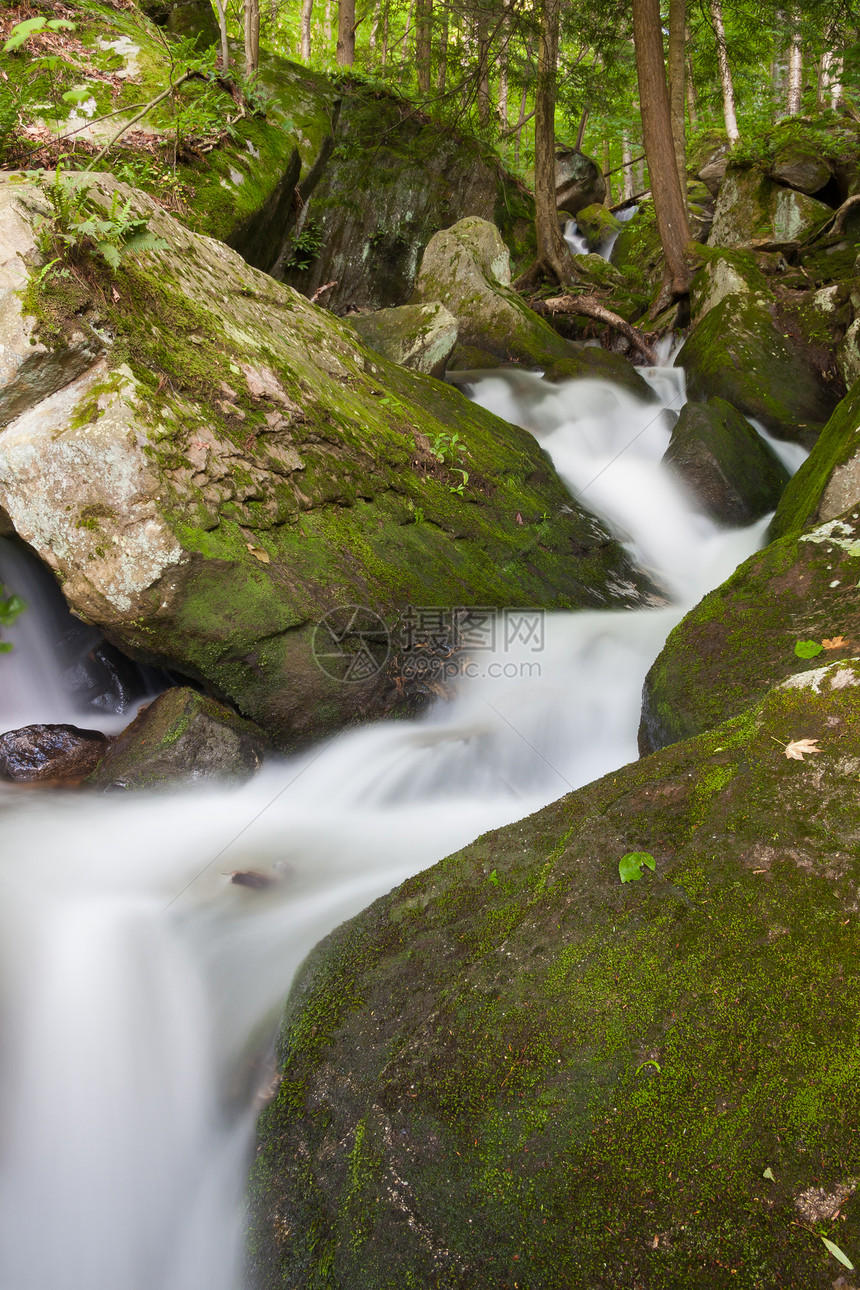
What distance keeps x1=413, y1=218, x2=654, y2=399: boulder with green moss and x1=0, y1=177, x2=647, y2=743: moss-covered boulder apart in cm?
466

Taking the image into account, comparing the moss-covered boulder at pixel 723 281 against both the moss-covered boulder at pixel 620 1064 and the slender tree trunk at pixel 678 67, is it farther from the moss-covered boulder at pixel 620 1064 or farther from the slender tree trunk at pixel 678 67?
the moss-covered boulder at pixel 620 1064

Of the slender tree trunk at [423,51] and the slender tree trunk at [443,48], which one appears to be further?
the slender tree trunk at [423,51]

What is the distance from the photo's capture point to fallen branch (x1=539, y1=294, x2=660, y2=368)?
11.0m

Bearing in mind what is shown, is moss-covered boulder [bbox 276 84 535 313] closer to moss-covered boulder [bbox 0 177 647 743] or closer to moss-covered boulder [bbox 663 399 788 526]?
moss-covered boulder [bbox 0 177 647 743]

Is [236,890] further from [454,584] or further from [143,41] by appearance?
[143,41]

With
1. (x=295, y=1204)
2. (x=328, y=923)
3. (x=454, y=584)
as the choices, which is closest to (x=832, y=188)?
(x=454, y=584)

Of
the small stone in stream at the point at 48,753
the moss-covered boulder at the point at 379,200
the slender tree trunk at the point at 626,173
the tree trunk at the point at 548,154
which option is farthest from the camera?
the slender tree trunk at the point at 626,173

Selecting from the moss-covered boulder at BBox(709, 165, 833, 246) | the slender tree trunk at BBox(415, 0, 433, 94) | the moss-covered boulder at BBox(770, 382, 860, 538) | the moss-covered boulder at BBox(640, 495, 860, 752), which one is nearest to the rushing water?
the moss-covered boulder at BBox(640, 495, 860, 752)

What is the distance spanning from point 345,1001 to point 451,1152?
2.14 ft

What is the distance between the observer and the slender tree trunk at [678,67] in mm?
12156

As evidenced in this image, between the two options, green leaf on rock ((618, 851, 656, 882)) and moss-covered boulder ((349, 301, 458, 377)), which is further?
moss-covered boulder ((349, 301, 458, 377))

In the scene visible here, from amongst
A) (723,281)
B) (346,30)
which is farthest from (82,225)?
(346,30)

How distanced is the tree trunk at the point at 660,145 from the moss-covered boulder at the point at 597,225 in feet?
23.6

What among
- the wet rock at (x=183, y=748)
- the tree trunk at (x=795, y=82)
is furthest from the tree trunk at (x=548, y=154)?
the wet rock at (x=183, y=748)
